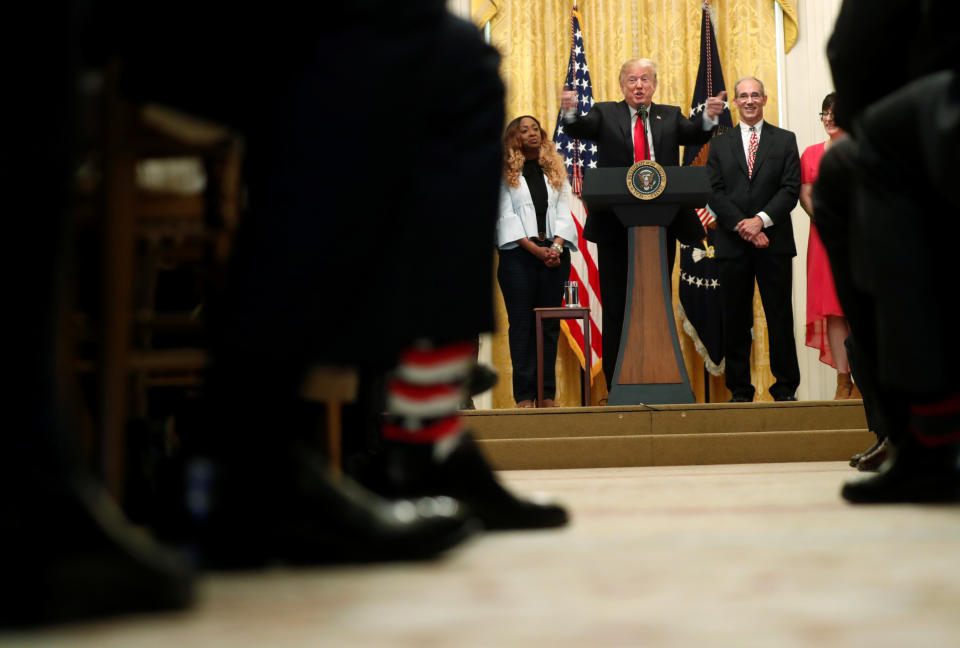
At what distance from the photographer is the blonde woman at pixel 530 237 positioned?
4215 mm

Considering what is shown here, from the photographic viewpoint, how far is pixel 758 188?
4.07 meters

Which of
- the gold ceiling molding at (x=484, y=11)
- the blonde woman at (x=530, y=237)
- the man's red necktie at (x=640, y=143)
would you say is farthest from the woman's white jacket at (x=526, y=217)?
the gold ceiling molding at (x=484, y=11)

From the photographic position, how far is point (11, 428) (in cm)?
59

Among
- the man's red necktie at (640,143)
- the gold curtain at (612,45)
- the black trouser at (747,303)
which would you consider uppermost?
the gold curtain at (612,45)

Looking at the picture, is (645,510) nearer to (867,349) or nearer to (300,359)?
(867,349)

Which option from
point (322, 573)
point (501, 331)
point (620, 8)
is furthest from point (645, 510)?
point (620, 8)

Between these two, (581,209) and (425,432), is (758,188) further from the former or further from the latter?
(425,432)

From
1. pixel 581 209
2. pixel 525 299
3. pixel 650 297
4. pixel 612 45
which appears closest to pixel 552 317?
pixel 525 299

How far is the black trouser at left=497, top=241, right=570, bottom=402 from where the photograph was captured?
426 cm

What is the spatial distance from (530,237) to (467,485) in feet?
10.6

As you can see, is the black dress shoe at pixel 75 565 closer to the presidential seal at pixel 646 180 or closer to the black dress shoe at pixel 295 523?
the black dress shoe at pixel 295 523

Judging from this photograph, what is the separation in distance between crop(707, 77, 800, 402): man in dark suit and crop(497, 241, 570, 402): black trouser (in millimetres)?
769

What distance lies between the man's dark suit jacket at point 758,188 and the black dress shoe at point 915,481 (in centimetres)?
287

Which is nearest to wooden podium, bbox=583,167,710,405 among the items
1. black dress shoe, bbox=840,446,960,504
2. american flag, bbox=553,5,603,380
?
american flag, bbox=553,5,603,380
